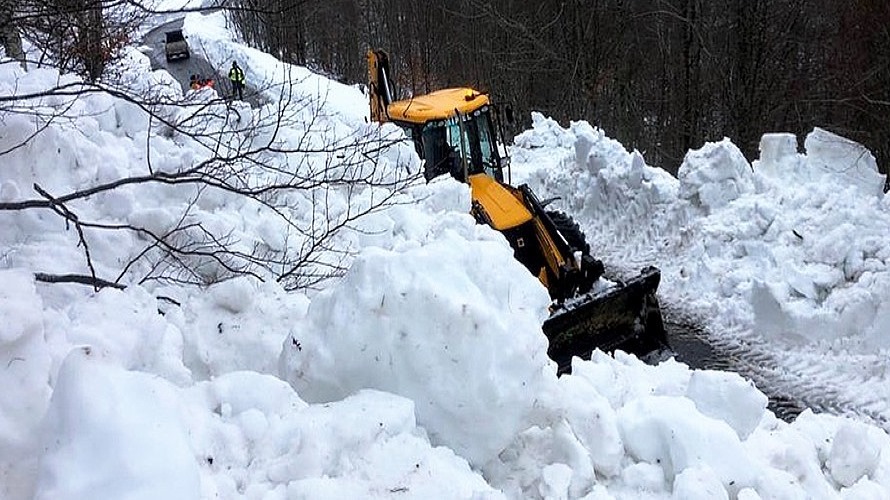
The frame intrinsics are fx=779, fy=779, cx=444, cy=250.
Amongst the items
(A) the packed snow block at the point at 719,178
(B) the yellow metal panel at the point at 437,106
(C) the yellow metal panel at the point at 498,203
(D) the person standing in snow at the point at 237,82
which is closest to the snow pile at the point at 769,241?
(A) the packed snow block at the point at 719,178

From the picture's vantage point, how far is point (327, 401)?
3.84m

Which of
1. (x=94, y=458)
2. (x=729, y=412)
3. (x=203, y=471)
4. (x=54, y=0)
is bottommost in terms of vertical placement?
(x=729, y=412)

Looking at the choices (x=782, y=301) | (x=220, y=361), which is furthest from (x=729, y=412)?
(x=782, y=301)

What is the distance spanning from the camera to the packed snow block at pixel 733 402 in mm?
4355

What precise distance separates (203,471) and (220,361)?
1.50 meters

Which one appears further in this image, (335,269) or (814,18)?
(814,18)

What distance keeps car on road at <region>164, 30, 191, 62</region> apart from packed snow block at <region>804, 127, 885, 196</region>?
28.3 metres

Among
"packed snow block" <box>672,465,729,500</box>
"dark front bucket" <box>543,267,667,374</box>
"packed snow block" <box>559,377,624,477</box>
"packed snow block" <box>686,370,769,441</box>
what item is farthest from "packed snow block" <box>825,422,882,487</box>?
"dark front bucket" <box>543,267,667,374</box>

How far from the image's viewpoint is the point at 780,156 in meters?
10.6

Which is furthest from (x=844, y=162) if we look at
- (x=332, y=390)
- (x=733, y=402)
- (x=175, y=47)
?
(x=175, y=47)

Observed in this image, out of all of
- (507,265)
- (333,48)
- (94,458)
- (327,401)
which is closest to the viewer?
(94,458)

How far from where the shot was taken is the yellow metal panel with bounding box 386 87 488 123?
8766mm

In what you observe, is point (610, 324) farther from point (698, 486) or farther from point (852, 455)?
point (698, 486)

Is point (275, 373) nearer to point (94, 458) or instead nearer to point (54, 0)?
point (94, 458)
